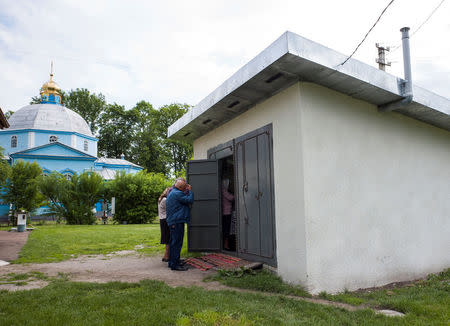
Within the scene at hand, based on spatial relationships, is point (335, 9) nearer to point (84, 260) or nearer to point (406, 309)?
point (406, 309)

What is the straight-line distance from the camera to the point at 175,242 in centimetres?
693

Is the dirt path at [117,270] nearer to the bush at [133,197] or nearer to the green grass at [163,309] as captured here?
the green grass at [163,309]

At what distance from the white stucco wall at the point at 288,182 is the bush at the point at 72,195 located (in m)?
18.9

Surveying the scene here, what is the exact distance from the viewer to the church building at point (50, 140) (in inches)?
1258

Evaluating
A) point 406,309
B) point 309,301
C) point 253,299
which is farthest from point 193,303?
point 406,309

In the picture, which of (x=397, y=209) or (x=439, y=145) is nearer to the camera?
(x=397, y=209)

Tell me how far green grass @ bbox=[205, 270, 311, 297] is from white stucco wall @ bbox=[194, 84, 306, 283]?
180 millimetres

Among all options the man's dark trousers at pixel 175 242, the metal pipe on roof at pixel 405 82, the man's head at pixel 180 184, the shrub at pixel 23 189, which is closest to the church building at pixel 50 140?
the shrub at pixel 23 189

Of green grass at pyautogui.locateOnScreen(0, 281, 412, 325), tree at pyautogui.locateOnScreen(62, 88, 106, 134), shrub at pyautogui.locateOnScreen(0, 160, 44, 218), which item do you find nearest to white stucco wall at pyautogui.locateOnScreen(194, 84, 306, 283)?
green grass at pyautogui.locateOnScreen(0, 281, 412, 325)

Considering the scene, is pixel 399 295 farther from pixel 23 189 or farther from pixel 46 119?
pixel 46 119

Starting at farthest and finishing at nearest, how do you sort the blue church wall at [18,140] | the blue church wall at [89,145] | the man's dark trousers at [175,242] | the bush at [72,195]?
1. the blue church wall at [89,145]
2. the blue church wall at [18,140]
3. the bush at [72,195]
4. the man's dark trousers at [175,242]

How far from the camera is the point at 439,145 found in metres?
7.55

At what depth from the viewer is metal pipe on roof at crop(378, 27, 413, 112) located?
19.6ft

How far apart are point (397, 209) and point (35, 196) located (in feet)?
74.5
